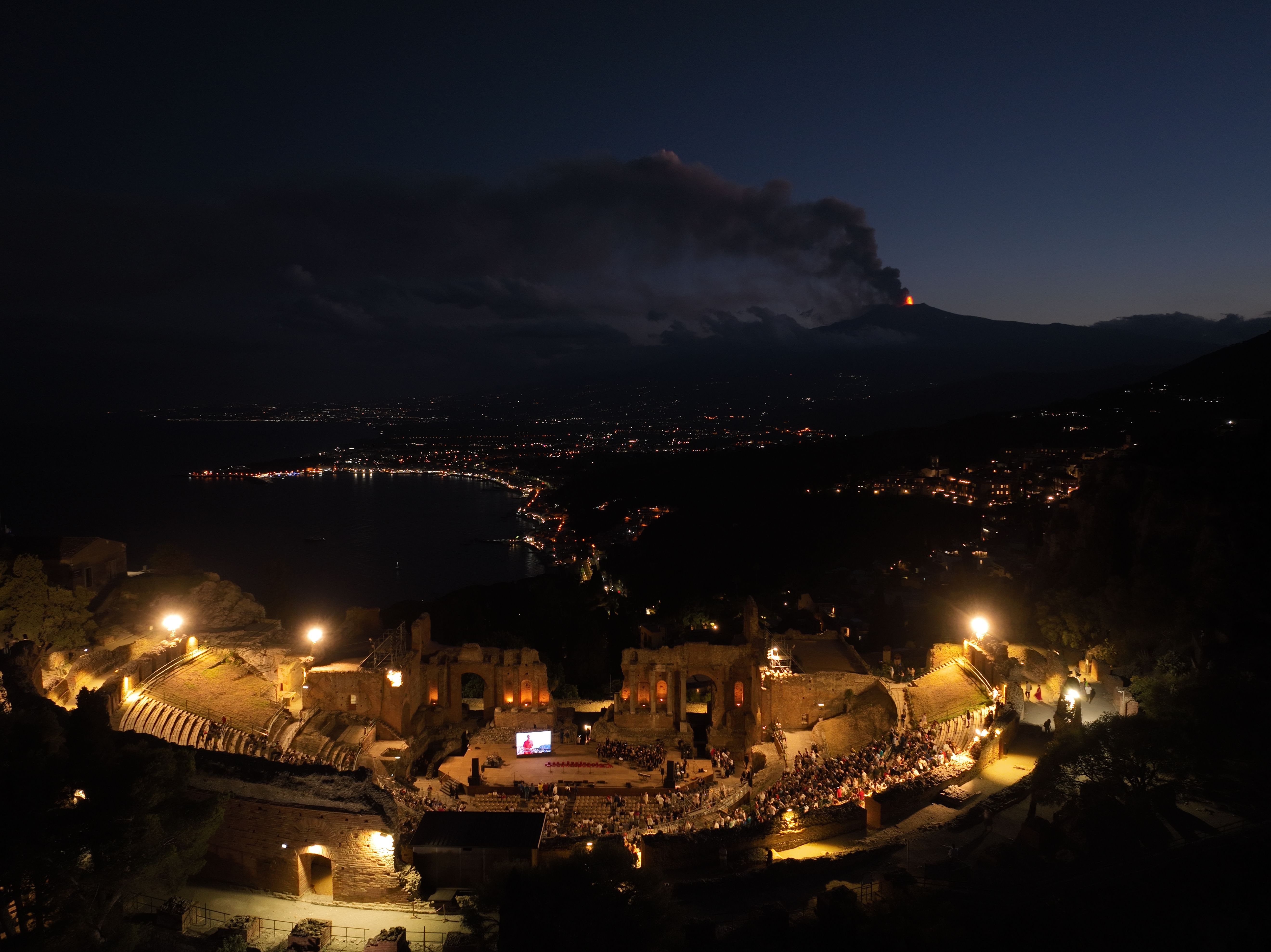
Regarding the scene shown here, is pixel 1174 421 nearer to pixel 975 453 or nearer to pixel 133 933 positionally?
pixel 975 453

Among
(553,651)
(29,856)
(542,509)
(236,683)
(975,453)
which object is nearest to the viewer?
(29,856)

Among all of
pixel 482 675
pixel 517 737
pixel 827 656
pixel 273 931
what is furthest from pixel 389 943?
pixel 827 656

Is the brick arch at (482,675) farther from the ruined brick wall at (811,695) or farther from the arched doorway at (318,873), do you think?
the arched doorway at (318,873)

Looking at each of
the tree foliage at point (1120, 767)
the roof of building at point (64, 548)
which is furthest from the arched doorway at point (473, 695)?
the tree foliage at point (1120, 767)

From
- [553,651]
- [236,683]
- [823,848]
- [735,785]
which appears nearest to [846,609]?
[553,651]

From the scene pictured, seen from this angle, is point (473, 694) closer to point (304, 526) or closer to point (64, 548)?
point (64, 548)

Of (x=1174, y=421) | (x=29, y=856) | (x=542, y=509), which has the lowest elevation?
(x=542, y=509)

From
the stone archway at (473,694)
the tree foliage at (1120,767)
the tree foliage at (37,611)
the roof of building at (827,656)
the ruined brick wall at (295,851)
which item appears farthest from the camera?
the stone archway at (473,694)
